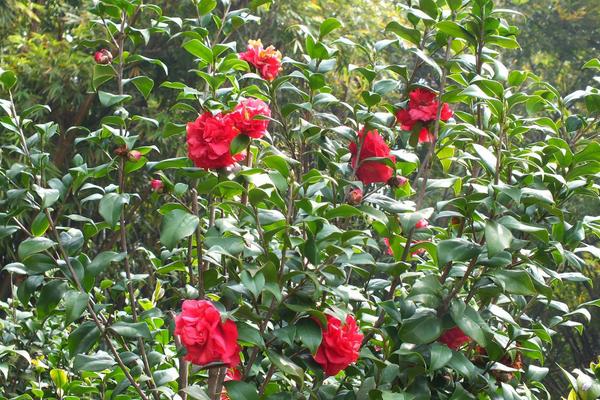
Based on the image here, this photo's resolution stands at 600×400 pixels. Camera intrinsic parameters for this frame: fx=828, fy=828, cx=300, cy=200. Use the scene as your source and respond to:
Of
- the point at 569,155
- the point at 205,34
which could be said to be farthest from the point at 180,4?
the point at 569,155

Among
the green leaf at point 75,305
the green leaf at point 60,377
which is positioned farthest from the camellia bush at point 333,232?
the green leaf at point 60,377

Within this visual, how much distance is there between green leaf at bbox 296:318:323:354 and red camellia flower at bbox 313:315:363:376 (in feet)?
0.06

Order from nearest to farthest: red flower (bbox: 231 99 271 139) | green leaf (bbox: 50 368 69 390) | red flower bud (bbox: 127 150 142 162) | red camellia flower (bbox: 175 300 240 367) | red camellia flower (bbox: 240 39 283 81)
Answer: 1. red camellia flower (bbox: 175 300 240 367)
2. red flower (bbox: 231 99 271 139)
3. red flower bud (bbox: 127 150 142 162)
4. red camellia flower (bbox: 240 39 283 81)
5. green leaf (bbox: 50 368 69 390)

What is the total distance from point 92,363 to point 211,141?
0.50 meters

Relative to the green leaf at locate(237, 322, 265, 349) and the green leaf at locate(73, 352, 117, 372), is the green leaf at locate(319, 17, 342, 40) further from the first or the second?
the green leaf at locate(73, 352, 117, 372)

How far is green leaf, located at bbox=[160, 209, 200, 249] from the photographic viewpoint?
1.32 meters

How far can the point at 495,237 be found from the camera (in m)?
1.28

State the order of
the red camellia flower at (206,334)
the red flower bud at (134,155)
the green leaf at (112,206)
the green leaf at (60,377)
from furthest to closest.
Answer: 1. the green leaf at (60,377)
2. the red flower bud at (134,155)
3. the green leaf at (112,206)
4. the red camellia flower at (206,334)

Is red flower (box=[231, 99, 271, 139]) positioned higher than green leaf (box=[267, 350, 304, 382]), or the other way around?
red flower (box=[231, 99, 271, 139])

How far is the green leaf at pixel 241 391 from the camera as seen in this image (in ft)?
4.44

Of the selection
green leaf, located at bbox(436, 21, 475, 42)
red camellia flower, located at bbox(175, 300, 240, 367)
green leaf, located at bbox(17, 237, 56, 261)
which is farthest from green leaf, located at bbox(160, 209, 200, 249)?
green leaf, located at bbox(436, 21, 475, 42)

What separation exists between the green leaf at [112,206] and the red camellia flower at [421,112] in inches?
21.8

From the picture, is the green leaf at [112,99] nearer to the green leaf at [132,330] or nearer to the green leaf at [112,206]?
the green leaf at [112,206]

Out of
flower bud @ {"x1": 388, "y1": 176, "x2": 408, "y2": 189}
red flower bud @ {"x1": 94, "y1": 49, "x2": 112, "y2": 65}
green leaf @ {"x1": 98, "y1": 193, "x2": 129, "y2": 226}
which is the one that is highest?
red flower bud @ {"x1": 94, "y1": 49, "x2": 112, "y2": 65}
